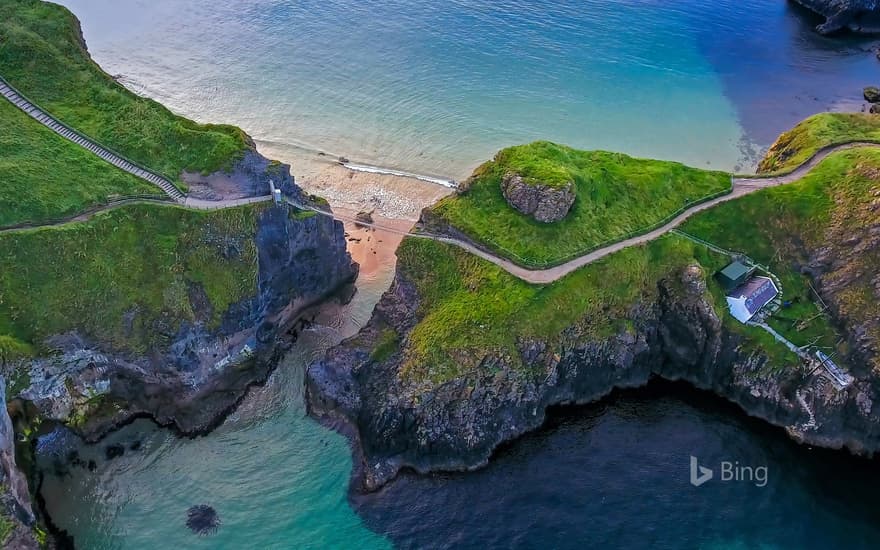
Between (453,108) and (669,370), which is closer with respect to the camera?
(669,370)

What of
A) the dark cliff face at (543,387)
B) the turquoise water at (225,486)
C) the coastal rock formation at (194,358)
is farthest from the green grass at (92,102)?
the turquoise water at (225,486)

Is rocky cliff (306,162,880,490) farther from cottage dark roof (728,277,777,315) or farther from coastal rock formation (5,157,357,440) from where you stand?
coastal rock formation (5,157,357,440)

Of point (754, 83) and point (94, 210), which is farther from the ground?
point (754, 83)

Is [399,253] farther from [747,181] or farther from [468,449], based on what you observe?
[747,181]

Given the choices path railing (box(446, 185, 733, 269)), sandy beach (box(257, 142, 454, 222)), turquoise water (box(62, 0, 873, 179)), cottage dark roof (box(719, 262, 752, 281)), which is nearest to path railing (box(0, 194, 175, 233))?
sandy beach (box(257, 142, 454, 222))

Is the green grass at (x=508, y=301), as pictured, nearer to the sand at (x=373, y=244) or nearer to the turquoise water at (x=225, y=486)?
the sand at (x=373, y=244)

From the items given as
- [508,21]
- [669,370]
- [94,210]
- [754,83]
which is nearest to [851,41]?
[754,83]

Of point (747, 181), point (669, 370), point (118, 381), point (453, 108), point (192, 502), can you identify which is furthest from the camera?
point (453, 108)
